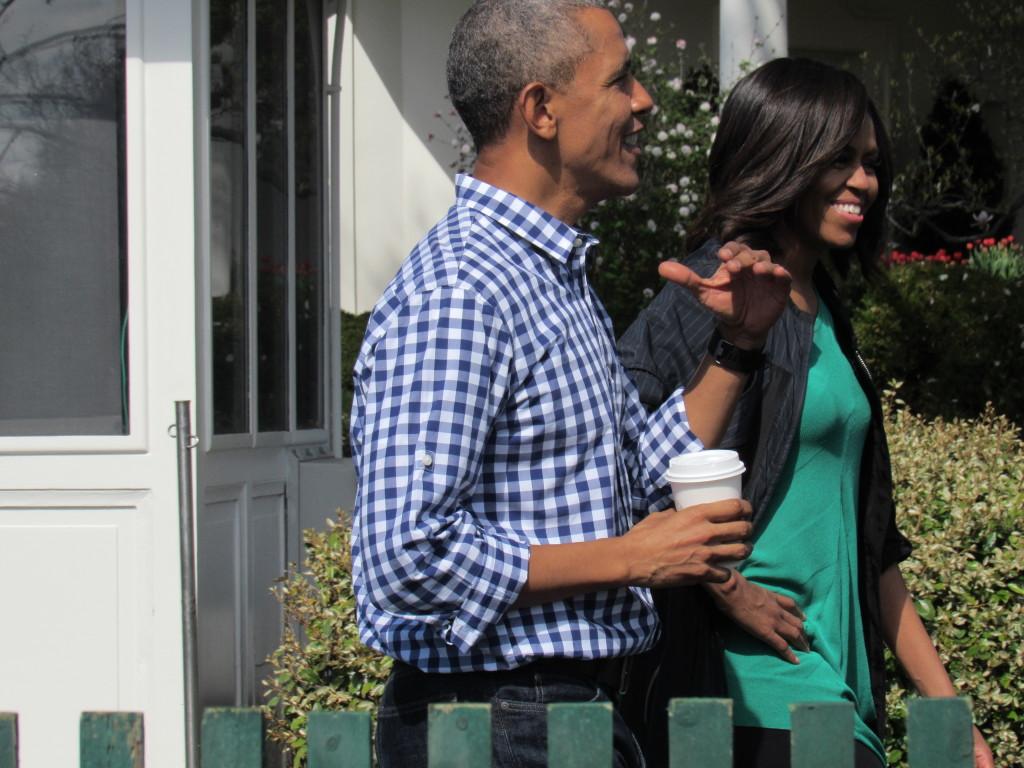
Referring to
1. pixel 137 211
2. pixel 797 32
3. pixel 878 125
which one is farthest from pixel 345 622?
pixel 797 32

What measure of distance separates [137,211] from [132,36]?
0.52 m

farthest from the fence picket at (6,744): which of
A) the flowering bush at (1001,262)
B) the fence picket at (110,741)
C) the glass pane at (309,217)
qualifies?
the flowering bush at (1001,262)

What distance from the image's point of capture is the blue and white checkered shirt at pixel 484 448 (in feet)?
5.63

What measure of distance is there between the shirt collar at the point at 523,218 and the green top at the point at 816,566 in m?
0.57

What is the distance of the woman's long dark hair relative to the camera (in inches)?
96.4

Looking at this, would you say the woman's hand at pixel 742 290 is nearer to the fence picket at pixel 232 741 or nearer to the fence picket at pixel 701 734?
the fence picket at pixel 701 734

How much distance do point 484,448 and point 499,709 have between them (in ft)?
1.10

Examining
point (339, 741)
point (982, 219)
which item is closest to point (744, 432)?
point (339, 741)

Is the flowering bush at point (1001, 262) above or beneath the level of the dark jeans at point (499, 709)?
above

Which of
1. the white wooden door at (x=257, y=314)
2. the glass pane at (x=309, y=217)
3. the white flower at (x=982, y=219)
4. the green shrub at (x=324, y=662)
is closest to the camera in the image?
the green shrub at (x=324, y=662)

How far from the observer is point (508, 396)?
181 cm

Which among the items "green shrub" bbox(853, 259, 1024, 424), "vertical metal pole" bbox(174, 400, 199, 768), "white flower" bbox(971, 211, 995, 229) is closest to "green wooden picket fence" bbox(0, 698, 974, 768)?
"vertical metal pole" bbox(174, 400, 199, 768)

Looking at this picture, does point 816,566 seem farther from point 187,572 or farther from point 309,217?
point 309,217

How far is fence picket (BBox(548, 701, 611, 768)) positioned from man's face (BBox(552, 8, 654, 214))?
0.76 meters
